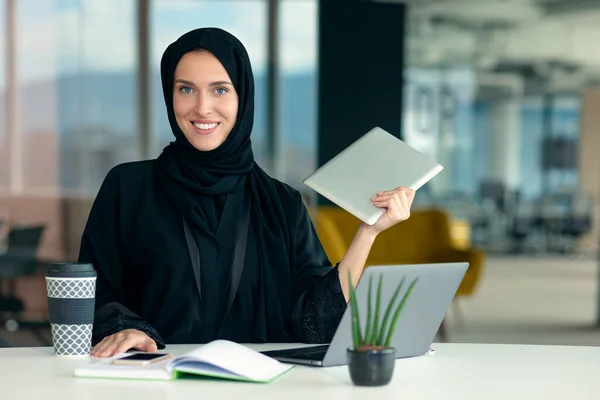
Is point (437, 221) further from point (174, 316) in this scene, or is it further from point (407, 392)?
point (407, 392)

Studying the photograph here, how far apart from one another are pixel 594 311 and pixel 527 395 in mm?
7698

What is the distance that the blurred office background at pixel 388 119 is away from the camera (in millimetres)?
6020

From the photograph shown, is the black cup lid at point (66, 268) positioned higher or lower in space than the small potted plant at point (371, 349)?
higher

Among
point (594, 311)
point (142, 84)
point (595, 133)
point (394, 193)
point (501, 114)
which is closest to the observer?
point (394, 193)

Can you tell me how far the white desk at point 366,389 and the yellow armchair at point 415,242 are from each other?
4.97 meters

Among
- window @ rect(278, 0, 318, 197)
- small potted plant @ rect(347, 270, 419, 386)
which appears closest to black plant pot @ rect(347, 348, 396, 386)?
small potted plant @ rect(347, 270, 419, 386)

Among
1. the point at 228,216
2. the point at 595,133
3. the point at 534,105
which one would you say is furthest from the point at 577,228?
the point at 228,216

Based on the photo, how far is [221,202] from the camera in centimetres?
240

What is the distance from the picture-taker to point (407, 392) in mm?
1639

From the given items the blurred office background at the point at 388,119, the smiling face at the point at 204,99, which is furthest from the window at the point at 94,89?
the smiling face at the point at 204,99

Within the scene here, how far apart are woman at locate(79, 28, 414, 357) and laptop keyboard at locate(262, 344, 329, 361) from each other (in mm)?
261

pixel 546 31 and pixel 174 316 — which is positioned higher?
pixel 546 31

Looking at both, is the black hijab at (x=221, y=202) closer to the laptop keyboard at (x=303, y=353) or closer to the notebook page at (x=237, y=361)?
the laptop keyboard at (x=303, y=353)

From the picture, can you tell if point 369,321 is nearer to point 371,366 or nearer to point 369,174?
point 371,366
